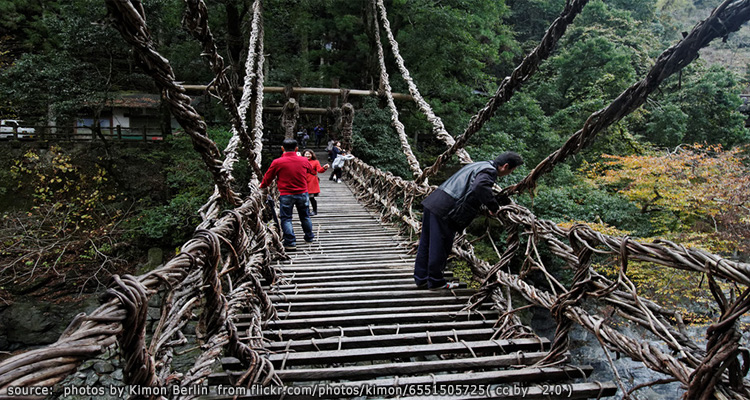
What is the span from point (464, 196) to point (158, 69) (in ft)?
4.91

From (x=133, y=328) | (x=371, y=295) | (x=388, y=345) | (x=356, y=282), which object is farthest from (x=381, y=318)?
(x=133, y=328)

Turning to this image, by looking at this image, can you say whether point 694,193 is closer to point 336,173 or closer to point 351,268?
→ point 351,268

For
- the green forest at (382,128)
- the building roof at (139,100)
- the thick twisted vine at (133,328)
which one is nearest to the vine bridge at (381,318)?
the thick twisted vine at (133,328)

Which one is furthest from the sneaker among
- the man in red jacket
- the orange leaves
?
the orange leaves

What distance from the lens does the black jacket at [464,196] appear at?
1.94m

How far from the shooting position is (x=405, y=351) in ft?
4.92

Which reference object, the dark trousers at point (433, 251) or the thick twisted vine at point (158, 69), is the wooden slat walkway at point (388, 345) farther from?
the thick twisted vine at point (158, 69)

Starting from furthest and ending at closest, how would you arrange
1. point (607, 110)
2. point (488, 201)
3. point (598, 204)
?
point (598, 204), point (488, 201), point (607, 110)

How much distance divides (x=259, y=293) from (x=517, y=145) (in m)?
7.98

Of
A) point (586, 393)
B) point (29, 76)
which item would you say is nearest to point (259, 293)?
point (586, 393)

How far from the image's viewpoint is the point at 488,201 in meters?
1.92

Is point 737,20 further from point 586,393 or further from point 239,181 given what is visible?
point 239,181

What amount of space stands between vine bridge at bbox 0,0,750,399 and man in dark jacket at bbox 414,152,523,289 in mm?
116

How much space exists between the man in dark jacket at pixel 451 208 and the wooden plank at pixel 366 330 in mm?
456
